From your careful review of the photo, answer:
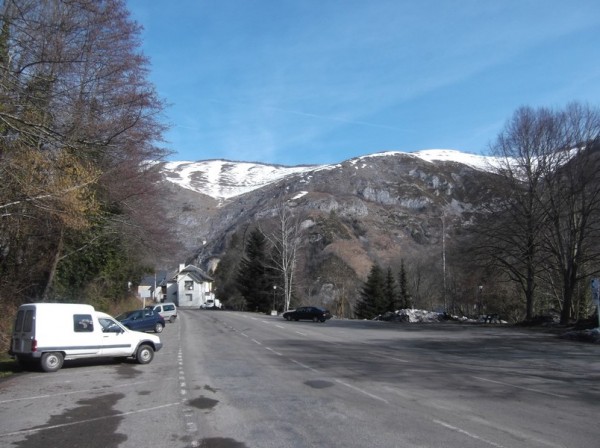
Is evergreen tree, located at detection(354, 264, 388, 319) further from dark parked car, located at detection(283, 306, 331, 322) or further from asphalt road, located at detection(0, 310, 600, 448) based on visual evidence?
asphalt road, located at detection(0, 310, 600, 448)

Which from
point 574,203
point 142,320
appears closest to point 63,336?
point 142,320

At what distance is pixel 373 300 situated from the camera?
78.8m

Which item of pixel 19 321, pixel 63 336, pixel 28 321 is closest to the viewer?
pixel 28 321

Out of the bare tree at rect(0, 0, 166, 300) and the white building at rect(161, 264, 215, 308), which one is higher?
the bare tree at rect(0, 0, 166, 300)

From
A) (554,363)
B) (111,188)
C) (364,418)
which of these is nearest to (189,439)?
(364,418)

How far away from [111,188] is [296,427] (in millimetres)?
19576

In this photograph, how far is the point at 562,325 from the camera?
3512 cm

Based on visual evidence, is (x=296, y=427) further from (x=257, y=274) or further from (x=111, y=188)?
(x=257, y=274)

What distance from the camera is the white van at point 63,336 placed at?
1541cm

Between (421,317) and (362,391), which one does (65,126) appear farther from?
(421,317)

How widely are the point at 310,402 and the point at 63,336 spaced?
9.06 meters

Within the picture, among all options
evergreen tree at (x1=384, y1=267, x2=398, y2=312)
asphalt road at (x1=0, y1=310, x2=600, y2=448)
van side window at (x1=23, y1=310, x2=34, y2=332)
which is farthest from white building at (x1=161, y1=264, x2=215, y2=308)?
van side window at (x1=23, y1=310, x2=34, y2=332)

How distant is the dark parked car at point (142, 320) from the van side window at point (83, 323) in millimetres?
16064

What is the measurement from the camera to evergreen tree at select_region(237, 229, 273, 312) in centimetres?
8156
